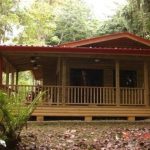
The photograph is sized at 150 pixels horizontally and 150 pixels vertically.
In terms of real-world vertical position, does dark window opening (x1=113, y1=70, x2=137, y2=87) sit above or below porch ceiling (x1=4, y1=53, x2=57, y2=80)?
below

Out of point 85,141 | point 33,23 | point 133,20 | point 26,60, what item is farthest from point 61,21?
point 85,141

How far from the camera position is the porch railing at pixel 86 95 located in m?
15.5

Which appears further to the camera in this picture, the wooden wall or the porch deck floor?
the wooden wall

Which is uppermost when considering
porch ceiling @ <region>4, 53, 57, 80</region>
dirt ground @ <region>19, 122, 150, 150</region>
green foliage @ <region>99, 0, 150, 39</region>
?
green foliage @ <region>99, 0, 150, 39</region>

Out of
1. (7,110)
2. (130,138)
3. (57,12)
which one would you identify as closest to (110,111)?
(130,138)

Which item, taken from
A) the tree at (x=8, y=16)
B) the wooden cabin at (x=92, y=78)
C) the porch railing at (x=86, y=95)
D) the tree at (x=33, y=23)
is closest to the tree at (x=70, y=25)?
the tree at (x=33, y=23)

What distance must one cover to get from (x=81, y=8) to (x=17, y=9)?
58.0 ft

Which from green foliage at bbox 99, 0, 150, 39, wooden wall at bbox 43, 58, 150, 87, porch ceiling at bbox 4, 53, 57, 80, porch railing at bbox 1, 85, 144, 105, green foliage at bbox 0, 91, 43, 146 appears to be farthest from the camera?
green foliage at bbox 99, 0, 150, 39

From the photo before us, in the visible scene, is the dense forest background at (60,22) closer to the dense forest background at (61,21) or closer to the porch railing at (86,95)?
the dense forest background at (61,21)

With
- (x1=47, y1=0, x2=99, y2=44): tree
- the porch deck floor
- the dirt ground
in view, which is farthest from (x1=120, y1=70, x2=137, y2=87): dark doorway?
(x1=47, y1=0, x2=99, y2=44): tree

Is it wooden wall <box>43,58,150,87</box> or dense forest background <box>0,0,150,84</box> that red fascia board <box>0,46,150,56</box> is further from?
dense forest background <box>0,0,150,84</box>

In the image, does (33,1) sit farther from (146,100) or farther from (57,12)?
(146,100)

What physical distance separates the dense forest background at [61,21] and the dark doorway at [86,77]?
4013 mm

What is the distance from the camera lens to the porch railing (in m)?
15.5
